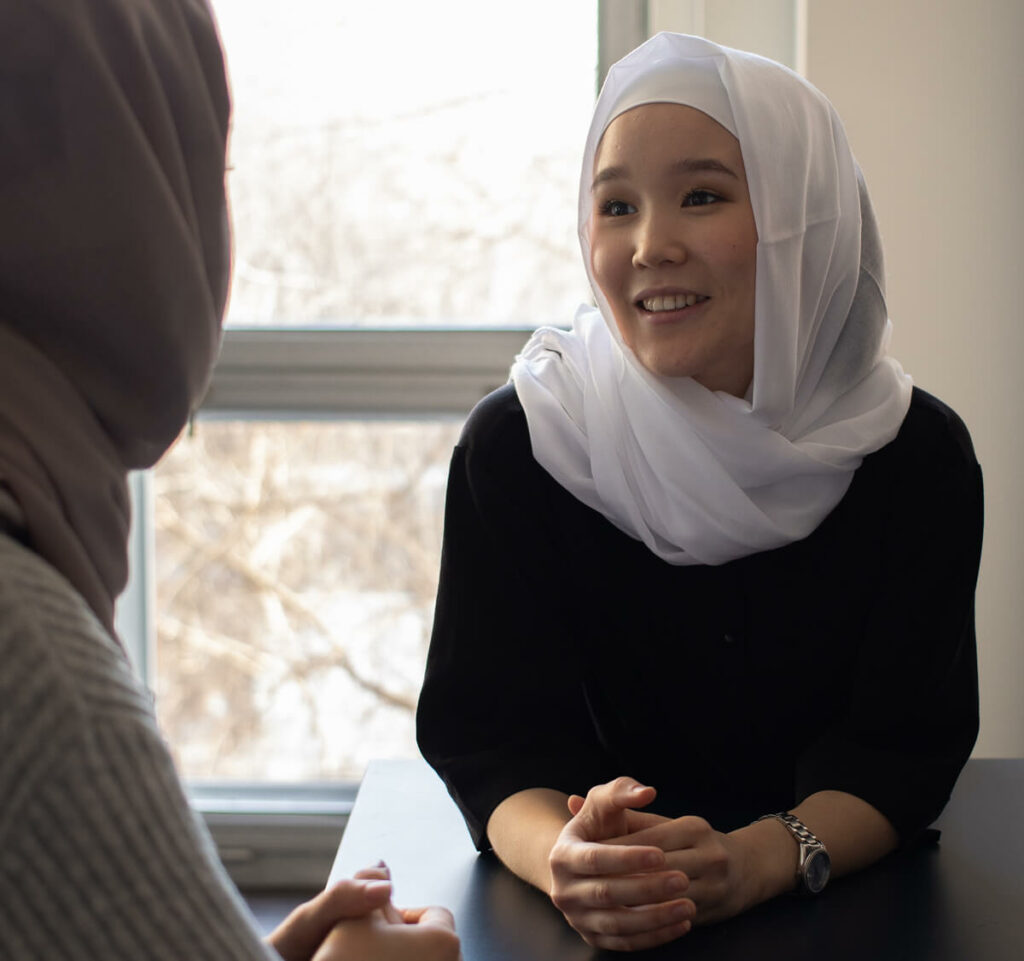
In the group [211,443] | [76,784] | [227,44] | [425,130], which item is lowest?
[211,443]

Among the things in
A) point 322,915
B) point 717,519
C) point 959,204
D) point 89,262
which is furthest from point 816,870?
point 959,204

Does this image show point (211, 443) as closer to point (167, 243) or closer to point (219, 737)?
point (219, 737)

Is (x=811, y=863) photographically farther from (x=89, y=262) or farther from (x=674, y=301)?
(x=89, y=262)

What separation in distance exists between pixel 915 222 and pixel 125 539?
1679mm

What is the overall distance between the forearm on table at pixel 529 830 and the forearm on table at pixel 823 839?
178mm

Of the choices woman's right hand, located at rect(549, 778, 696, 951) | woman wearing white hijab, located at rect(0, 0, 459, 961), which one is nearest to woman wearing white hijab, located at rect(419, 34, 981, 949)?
woman's right hand, located at rect(549, 778, 696, 951)

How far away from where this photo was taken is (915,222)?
6.69 ft

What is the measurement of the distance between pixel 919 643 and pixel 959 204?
1009mm

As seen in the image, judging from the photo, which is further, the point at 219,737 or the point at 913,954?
the point at 219,737

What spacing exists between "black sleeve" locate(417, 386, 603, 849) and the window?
92 cm

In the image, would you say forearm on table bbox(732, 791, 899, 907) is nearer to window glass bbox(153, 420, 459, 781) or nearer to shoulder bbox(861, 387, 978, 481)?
shoulder bbox(861, 387, 978, 481)

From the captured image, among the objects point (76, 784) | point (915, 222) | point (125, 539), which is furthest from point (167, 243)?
point (915, 222)

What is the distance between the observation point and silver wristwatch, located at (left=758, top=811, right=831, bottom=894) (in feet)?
3.67

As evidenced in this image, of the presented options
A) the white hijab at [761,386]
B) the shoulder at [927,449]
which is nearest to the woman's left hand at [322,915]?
the white hijab at [761,386]
